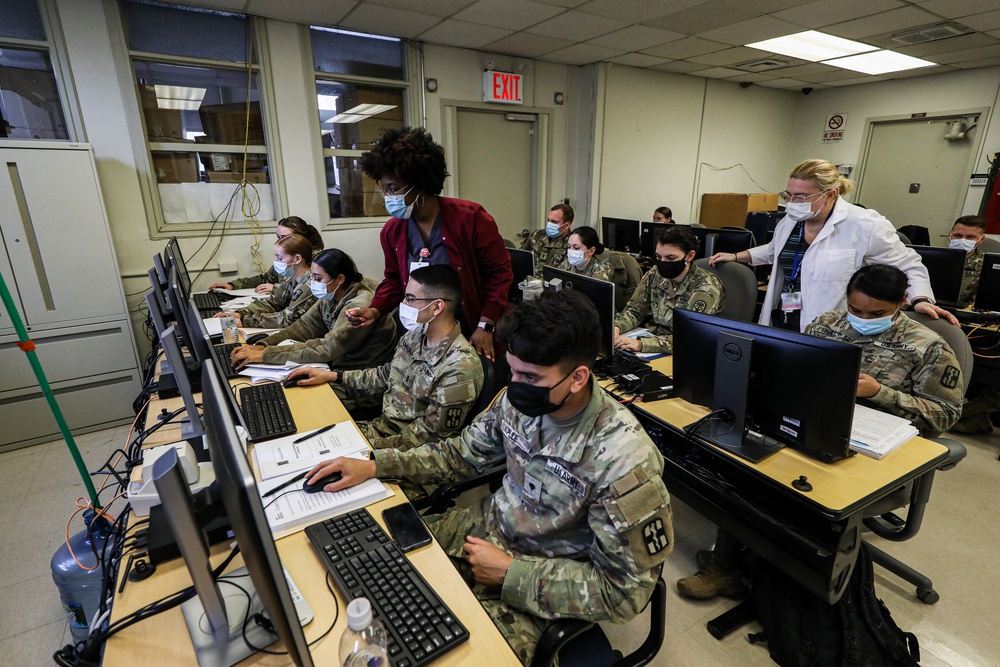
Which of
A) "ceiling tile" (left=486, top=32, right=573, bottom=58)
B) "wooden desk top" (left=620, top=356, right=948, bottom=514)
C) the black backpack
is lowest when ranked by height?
the black backpack

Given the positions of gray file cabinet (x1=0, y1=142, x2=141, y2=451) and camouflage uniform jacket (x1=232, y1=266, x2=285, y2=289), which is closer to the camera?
gray file cabinet (x1=0, y1=142, x2=141, y2=451)

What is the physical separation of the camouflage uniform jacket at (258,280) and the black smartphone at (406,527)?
3124 millimetres

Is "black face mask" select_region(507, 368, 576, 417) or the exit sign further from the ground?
the exit sign

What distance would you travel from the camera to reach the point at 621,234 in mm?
5000

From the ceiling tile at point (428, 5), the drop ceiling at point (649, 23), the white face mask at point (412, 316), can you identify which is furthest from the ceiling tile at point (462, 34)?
the white face mask at point (412, 316)

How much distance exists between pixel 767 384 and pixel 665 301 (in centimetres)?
145

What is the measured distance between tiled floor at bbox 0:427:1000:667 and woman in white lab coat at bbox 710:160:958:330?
108 centimetres

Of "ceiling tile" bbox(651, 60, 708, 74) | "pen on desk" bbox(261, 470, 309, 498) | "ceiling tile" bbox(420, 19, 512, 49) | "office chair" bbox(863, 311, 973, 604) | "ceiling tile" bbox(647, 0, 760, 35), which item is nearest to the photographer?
"pen on desk" bbox(261, 470, 309, 498)

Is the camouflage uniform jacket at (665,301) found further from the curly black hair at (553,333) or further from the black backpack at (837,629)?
the curly black hair at (553,333)

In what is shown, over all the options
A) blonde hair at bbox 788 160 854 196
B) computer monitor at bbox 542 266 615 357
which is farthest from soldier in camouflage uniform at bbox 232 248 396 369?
blonde hair at bbox 788 160 854 196

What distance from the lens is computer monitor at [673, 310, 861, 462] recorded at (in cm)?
126

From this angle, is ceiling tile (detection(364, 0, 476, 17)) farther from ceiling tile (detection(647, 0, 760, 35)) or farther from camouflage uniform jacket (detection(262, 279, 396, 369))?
camouflage uniform jacket (detection(262, 279, 396, 369))

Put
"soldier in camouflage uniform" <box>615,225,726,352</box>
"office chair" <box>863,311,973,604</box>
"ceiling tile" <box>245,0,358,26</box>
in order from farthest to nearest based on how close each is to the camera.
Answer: "ceiling tile" <box>245,0,358,26</box>, "soldier in camouflage uniform" <box>615,225,726,352</box>, "office chair" <box>863,311,973,604</box>

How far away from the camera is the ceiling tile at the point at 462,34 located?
3904 mm
